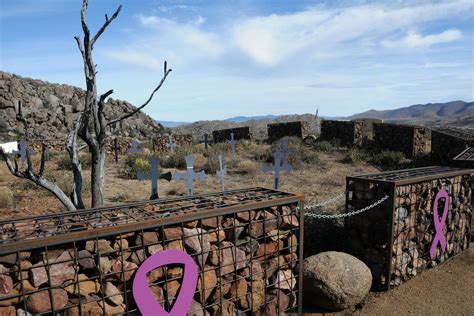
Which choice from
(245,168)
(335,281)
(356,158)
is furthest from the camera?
(356,158)

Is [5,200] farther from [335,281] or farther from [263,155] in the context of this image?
[263,155]

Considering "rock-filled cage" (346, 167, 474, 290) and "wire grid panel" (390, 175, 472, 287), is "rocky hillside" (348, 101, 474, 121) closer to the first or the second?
"wire grid panel" (390, 175, 472, 287)

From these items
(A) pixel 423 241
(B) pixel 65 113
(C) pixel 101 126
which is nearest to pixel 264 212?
(C) pixel 101 126

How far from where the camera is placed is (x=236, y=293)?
3.88 m

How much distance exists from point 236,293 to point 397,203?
272 centimetres

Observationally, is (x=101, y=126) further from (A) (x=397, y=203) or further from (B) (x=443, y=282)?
(B) (x=443, y=282)

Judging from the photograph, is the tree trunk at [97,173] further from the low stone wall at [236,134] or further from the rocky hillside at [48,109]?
the rocky hillside at [48,109]

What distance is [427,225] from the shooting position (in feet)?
19.0

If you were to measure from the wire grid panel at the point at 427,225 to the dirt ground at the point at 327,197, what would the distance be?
18 cm

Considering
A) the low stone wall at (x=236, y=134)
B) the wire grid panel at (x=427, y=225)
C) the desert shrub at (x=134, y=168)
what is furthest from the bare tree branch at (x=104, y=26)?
the low stone wall at (x=236, y=134)

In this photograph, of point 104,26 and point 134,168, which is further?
point 134,168

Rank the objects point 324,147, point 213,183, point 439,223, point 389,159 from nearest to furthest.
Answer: point 439,223 < point 213,183 < point 389,159 < point 324,147

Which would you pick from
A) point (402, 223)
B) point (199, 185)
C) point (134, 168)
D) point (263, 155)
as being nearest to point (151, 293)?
point (402, 223)

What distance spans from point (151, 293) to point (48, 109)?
33.9m
